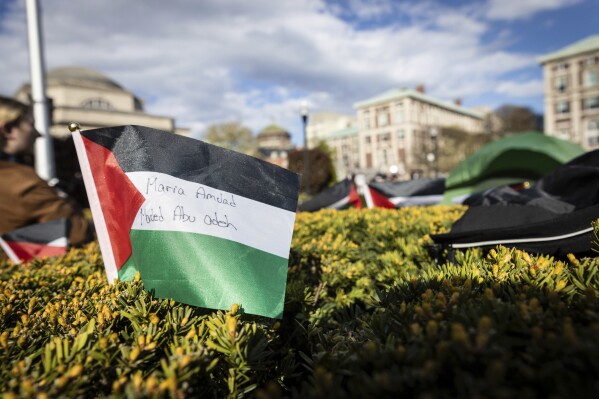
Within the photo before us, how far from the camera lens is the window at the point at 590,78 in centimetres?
5138

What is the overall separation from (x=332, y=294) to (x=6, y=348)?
2071mm

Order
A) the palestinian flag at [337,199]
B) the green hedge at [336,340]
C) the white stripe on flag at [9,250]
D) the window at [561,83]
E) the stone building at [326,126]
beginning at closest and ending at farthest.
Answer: the green hedge at [336,340], the white stripe on flag at [9,250], the palestinian flag at [337,199], the window at [561,83], the stone building at [326,126]

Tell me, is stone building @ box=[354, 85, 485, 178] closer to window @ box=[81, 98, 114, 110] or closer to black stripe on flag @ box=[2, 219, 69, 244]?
window @ box=[81, 98, 114, 110]

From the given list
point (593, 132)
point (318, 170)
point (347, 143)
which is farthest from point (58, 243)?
point (347, 143)

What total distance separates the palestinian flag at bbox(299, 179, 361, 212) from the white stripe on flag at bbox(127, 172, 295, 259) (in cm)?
442

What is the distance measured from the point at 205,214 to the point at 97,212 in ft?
2.19

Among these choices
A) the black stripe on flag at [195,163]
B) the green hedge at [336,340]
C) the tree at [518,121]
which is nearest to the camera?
the green hedge at [336,340]

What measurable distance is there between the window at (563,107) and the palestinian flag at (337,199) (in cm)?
6132

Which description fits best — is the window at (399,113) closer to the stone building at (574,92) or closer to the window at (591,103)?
the stone building at (574,92)

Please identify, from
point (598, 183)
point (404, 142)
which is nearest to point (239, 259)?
point (598, 183)

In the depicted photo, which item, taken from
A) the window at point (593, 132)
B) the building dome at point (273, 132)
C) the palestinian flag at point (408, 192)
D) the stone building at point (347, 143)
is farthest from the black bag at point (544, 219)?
the building dome at point (273, 132)

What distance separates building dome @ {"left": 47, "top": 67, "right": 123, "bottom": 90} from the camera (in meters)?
35.7

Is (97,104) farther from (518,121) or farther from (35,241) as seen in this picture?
(518,121)

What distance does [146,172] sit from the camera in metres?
1.86
